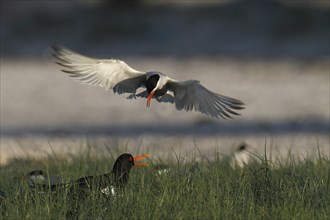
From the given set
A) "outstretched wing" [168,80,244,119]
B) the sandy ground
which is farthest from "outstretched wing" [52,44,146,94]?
the sandy ground

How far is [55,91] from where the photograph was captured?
17.5m

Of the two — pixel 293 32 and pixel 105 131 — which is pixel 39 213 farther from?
pixel 293 32

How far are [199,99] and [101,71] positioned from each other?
77cm

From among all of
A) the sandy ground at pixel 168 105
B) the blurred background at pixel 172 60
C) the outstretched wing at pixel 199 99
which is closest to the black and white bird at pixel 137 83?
the outstretched wing at pixel 199 99

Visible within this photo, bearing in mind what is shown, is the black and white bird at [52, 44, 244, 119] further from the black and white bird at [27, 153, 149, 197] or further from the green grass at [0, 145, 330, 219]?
the black and white bird at [27, 153, 149, 197]

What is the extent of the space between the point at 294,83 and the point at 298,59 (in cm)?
263

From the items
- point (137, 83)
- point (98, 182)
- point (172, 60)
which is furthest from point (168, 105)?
point (98, 182)

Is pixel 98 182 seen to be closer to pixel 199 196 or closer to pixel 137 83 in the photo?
pixel 199 196

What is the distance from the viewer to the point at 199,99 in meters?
8.19

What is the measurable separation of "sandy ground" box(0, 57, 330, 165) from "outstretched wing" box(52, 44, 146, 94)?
121 inches

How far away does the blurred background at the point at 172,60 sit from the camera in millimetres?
14664

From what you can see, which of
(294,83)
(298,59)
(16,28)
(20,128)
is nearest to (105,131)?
(20,128)

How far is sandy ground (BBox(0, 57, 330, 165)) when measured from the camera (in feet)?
42.3

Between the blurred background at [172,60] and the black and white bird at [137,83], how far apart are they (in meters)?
5.12
